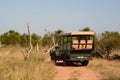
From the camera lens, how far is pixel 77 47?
24125 mm

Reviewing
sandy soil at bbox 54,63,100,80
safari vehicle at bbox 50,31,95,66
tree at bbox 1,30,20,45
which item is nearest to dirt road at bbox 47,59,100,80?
sandy soil at bbox 54,63,100,80

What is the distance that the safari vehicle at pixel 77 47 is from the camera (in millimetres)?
23812

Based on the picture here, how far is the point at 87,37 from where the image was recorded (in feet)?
83.0

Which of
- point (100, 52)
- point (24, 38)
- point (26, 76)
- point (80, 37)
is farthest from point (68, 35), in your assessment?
point (24, 38)

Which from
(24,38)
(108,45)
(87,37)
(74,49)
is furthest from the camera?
(24,38)

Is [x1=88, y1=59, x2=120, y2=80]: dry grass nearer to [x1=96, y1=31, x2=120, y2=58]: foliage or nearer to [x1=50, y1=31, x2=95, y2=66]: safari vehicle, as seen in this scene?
[x1=50, y1=31, x2=95, y2=66]: safari vehicle

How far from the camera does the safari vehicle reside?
23.8 m

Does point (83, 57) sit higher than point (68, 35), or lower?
lower

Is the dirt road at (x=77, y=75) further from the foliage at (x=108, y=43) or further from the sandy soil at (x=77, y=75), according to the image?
the foliage at (x=108, y=43)

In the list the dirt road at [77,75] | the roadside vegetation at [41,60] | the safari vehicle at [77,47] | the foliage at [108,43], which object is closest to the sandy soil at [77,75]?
the dirt road at [77,75]

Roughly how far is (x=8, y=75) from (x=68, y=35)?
35.2 ft

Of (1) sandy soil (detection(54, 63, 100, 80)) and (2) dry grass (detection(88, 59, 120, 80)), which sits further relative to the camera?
(1) sandy soil (detection(54, 63, 100, 80))

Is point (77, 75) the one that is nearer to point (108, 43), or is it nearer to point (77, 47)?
point (77, 47)

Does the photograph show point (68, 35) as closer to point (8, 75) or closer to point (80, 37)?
point (80, 37)
